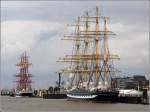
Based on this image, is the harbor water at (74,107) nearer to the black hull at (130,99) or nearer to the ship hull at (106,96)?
the black hull at (130,99)

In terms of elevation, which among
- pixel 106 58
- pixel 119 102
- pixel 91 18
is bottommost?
pixel 119 102

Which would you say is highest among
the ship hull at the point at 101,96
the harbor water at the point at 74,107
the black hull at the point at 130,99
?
the ship hull at the point at 101,96

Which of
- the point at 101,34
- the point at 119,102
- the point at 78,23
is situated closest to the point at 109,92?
the point at 119,102

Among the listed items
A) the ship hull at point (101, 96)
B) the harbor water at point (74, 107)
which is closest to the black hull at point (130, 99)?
the ship hull at point (101, 96)

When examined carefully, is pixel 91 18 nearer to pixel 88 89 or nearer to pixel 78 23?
pixel 78 23

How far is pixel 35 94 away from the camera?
17788 centimetres

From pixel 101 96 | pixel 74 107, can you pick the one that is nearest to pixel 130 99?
pixel 101 96

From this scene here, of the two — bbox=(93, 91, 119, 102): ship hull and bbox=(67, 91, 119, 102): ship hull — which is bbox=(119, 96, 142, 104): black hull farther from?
bbox=(93, 91, 119, 102): ship hull

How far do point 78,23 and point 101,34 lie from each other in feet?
64.6

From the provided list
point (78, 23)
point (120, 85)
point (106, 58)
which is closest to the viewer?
point (106, 58)

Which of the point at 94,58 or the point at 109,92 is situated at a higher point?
the point at 94,58

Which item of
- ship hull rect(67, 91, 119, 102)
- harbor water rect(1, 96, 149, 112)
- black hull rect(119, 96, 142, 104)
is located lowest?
harbor water rect(1, 96, 149, 112)

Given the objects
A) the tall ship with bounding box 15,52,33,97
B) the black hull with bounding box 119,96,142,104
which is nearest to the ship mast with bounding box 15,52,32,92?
the tall ship with bounding box 15,52,33,97

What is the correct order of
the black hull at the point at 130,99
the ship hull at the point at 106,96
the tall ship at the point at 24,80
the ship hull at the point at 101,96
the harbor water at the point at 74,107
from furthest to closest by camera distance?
1. the tall ship at the point at 24,80
2. the ship hull at the point at 101,96
3. the ship hull at the point at 106,96
4. the black hull at the point at 130,99
5. the harbor water at the point at 74,107
